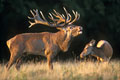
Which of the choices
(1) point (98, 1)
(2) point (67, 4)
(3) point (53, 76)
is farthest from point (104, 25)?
(3) point (53, 76)

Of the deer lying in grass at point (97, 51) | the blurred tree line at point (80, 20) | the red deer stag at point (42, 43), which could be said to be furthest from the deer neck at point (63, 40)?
the blurred tree line at point (80, 20)

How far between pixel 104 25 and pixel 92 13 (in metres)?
1.26

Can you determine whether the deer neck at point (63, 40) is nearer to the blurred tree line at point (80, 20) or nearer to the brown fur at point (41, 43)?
the brown fur at point (41, 43)

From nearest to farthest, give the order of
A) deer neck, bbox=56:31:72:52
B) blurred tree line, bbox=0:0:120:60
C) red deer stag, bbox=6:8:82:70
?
red deer stag, bbox=6:8:82:70 < deer neck, bbox=56:31:72:52 < blurred tree line, bbox=0:0:120:60

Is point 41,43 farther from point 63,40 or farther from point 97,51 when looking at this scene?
point 97,51

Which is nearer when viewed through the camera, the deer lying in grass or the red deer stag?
the red deer stag

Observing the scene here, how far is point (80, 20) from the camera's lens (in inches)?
602

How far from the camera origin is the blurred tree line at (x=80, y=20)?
44.4ft

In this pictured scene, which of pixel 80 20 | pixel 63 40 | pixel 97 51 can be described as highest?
pixel 80 20

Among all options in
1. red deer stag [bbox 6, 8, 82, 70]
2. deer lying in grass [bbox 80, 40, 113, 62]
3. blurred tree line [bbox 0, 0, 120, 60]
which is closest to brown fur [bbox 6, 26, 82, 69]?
red deer stag [bbox 6, 8, 82, 70]

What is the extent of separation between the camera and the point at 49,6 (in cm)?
1411

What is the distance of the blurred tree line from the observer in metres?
13.5

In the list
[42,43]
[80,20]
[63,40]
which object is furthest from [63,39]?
[80,20]

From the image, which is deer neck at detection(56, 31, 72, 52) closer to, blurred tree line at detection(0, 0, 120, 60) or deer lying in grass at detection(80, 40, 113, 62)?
deer lying in grass at detection(80, 40, 113, 62)
